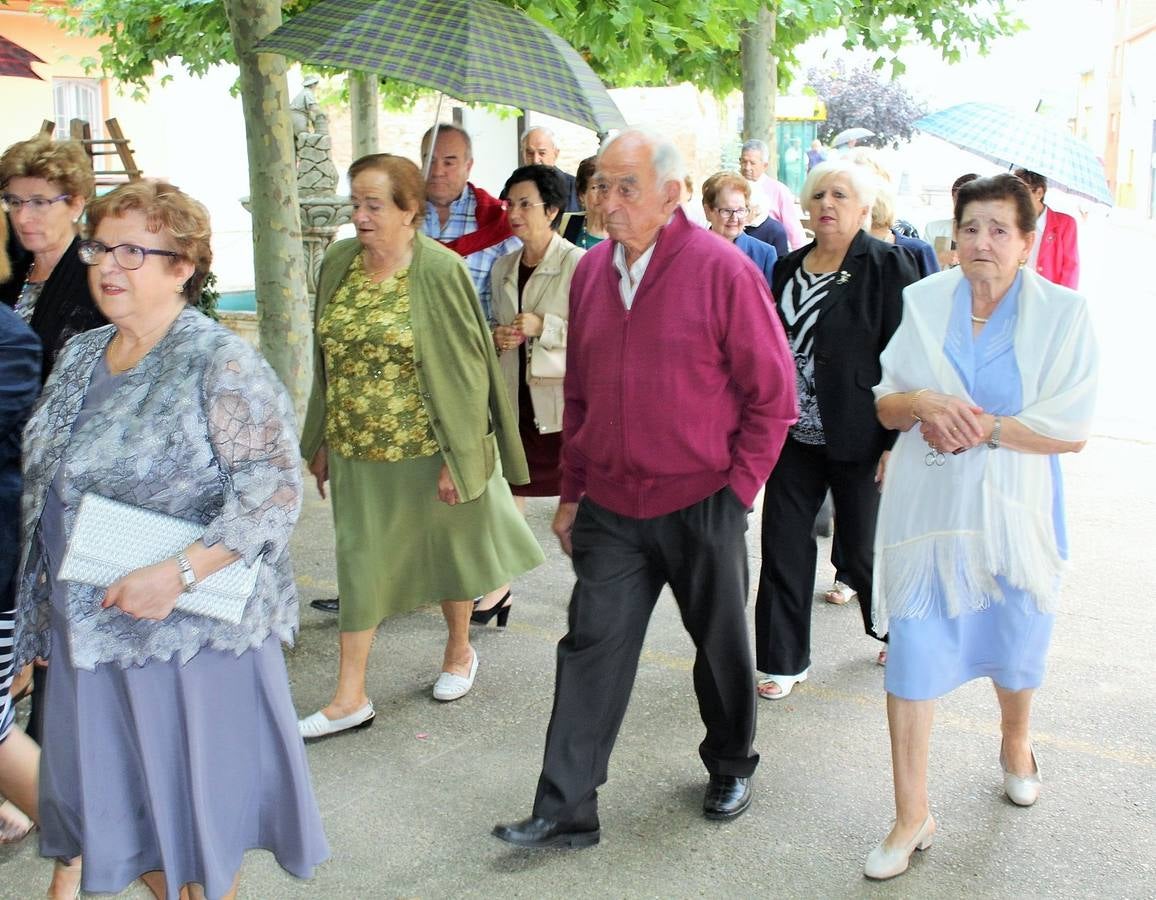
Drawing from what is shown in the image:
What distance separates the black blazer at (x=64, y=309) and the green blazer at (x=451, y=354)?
96 centimetres

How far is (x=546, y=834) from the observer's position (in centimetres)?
387

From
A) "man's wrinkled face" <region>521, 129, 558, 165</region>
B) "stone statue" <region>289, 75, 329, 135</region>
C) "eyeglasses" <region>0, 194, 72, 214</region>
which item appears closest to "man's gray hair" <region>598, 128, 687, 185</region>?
"eyeglasses" <region>0, 194, 72, 214</region>

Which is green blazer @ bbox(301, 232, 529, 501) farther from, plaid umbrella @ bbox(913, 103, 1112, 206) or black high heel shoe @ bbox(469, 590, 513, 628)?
plaid umbrella @ bbox(913, 103, 1112, 206)

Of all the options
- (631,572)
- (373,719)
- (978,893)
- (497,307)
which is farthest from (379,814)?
(497,307)

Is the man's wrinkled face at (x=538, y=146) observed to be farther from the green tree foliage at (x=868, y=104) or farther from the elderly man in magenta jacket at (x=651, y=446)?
the green tree foliage at (x=868, y=104)

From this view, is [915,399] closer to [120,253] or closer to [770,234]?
[120,253]

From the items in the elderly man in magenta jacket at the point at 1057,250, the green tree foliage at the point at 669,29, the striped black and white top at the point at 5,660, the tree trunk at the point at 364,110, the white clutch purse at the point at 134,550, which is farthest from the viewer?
the tree trunk at the point at 364,110

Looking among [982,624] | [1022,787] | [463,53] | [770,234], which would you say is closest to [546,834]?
[982,624]

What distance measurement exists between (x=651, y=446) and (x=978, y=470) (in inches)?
36.4

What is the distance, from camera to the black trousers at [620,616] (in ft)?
12.6

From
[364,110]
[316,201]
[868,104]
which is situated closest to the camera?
[316,201]

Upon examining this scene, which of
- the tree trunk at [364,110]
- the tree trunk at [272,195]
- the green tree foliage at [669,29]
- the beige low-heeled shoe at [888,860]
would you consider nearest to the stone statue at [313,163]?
the green tree foliage at [669,29]

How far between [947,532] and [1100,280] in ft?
72.7

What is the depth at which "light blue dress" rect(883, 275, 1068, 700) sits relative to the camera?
12.3 ft
